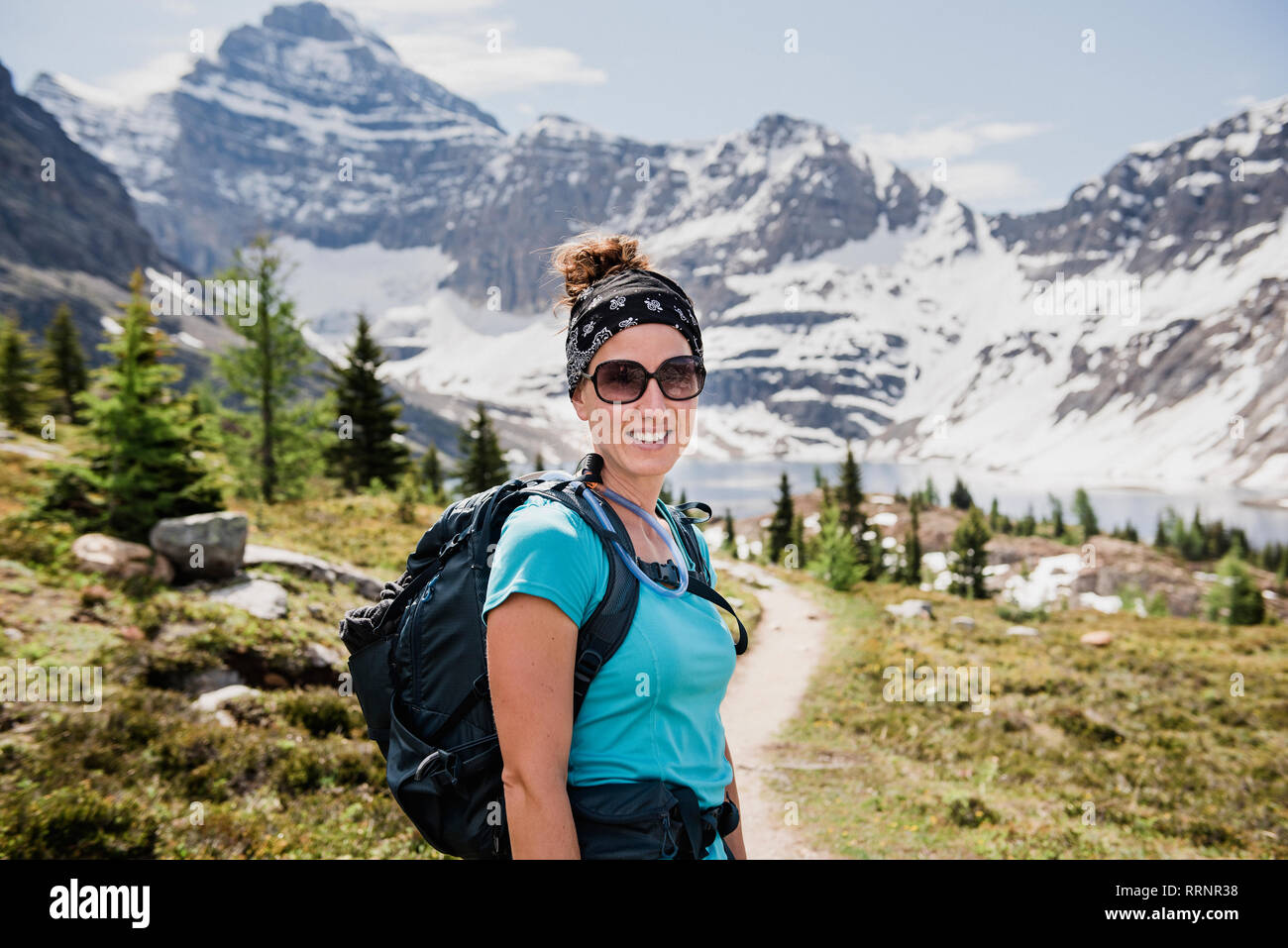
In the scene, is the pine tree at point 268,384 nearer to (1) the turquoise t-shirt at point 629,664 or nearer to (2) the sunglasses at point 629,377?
(2) the sunglasses at point 629,377

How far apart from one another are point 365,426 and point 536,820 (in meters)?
37.0

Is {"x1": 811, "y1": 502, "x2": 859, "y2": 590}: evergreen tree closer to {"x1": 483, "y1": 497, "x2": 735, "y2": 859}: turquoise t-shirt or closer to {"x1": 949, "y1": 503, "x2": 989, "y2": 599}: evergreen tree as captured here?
{"x1": 949, "y1": 503, "x2": 989, "y2": 599}: evergreen tree

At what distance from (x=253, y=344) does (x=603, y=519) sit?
2885cm

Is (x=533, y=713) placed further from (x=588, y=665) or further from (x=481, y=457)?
(x=481, y=457)

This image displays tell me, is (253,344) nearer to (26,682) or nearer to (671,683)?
(26,682)

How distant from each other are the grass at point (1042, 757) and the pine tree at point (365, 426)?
23.6 meters

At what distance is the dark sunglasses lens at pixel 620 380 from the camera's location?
2.36 metres

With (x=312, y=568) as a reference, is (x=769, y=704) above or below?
below

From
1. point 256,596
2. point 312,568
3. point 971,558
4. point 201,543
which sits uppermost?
point 201,543

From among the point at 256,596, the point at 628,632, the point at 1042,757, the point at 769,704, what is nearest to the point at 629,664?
the point at 628,632

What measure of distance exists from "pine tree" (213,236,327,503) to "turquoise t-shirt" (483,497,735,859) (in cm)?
2652

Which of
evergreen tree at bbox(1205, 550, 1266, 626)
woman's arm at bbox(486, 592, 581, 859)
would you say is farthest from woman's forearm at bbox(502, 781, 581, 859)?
evergreen tree at bbox(1205, 550, 1266, 626)

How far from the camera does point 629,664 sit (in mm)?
1983

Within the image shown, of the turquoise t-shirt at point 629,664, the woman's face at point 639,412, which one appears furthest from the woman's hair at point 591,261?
the turquoise t-shirt at point 629,664
